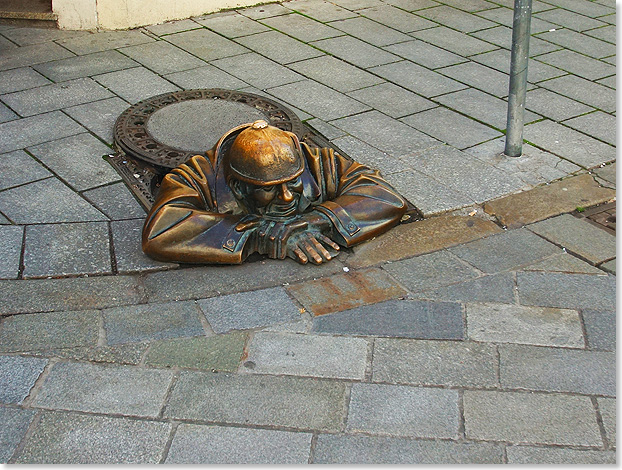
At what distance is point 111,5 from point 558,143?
14.0 feet

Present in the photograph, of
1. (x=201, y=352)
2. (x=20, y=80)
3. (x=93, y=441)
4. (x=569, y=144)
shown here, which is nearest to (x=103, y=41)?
(x=20, y=80)

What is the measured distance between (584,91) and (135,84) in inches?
141

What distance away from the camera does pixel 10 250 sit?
4.20 metres

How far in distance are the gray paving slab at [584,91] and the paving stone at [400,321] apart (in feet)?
9.71

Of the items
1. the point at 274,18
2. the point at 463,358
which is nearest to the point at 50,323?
the point at 463,358

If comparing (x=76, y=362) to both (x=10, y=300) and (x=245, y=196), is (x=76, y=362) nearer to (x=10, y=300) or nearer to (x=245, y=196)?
(x=10, y=300)

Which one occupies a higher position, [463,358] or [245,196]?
[245,196]

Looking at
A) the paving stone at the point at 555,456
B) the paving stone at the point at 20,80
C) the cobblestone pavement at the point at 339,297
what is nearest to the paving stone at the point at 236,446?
the cobblestone pavement at the point at 339,297

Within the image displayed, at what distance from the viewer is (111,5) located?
7176 mm

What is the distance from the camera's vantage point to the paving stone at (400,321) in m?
3.64

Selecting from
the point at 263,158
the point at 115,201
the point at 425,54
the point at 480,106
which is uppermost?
the point at 263,158

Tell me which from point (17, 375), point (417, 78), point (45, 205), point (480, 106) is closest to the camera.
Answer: point (17, 375)

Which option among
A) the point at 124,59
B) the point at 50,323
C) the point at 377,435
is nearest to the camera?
the point at 377,435

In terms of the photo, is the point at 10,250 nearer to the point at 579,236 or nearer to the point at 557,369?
the point at 557,369
